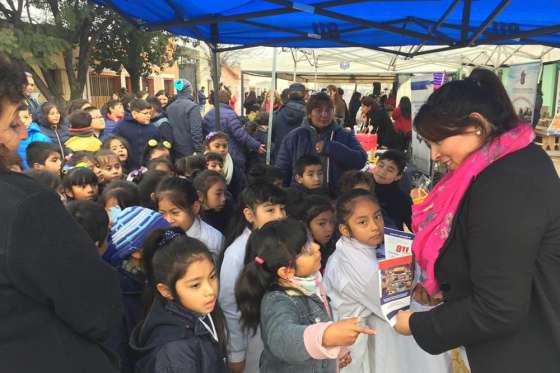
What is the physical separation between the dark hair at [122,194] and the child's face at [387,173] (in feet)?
6.13

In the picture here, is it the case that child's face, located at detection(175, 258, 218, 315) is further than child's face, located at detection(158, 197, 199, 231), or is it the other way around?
child's face, located at detection(158, 197, 199, 231)

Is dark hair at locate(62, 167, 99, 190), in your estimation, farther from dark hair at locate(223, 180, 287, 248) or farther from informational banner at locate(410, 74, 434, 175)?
informational banner at locate(410, 74, 434, 175)

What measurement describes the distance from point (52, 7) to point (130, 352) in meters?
16.1

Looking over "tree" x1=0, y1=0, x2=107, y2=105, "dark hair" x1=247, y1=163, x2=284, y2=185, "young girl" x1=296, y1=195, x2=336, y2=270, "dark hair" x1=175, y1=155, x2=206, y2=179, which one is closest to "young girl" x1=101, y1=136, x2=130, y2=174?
"dark hair" x1=175, y1=155, x2=206, y2=179

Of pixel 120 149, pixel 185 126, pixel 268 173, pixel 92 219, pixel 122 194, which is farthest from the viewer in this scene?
pixel 185 126

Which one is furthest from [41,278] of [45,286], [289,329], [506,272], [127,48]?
[127,48]

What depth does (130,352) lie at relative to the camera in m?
1.66

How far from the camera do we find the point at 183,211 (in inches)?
103

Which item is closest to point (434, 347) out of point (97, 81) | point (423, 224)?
point (423, 224)

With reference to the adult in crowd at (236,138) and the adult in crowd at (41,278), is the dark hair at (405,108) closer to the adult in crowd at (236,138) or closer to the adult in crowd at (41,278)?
the adult in crowd at (236,138)

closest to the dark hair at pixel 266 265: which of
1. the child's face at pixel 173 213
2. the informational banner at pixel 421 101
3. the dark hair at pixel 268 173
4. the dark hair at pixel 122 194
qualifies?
the child's face at pixel 173 213

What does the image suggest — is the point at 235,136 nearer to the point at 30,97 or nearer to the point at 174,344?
the point at 30,97

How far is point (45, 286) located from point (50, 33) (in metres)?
15.0

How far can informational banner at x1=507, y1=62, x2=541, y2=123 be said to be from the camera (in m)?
5.30
